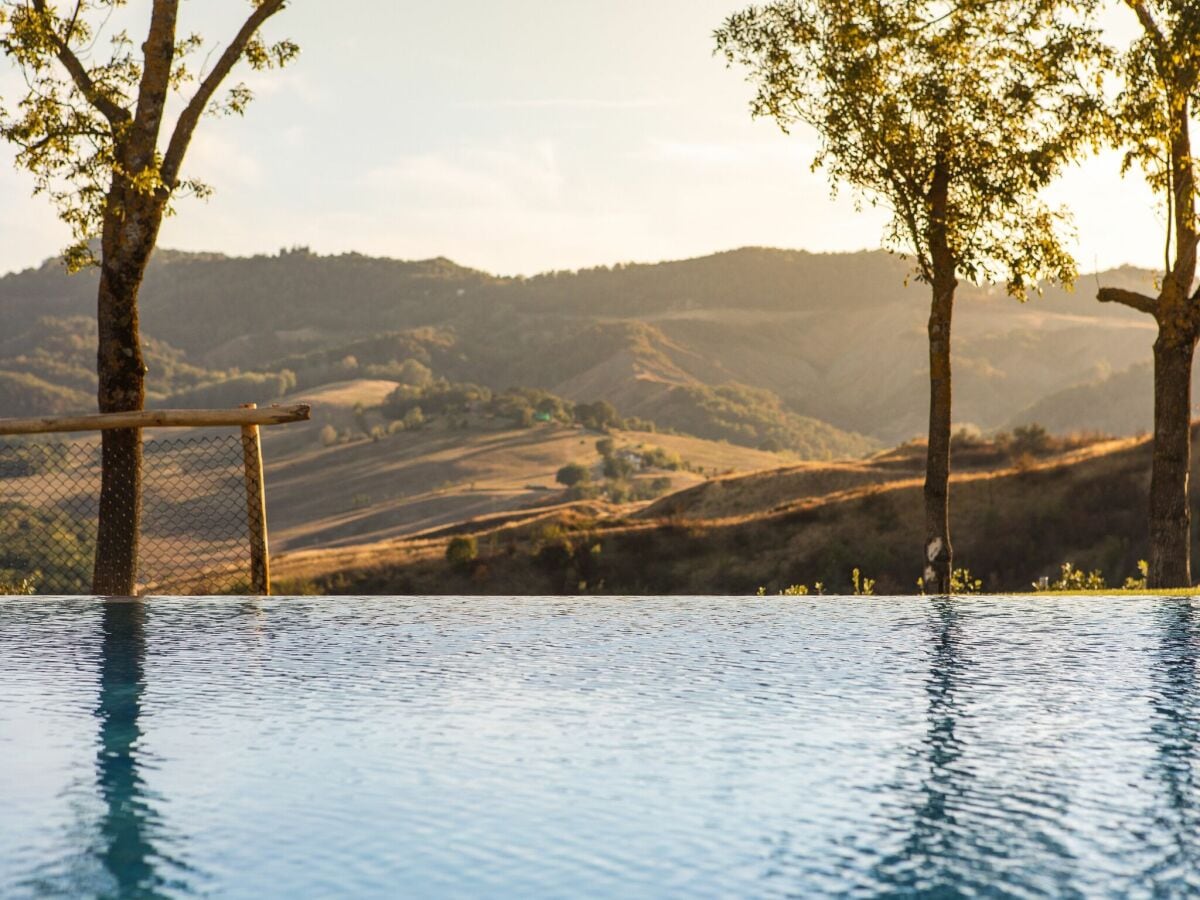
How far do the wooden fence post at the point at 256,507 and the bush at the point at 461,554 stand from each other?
119ft

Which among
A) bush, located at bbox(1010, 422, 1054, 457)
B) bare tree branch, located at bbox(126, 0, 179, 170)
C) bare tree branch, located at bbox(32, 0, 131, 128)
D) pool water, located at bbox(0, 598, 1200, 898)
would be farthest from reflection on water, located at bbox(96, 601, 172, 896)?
bush, located at bbox(1010, 422, 1054, 457)

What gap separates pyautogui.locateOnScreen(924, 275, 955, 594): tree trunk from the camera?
56.4 ft

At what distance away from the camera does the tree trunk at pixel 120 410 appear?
46.4ft

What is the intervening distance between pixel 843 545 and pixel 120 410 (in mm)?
30724

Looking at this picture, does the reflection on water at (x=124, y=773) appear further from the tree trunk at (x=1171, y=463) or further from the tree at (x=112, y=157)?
the tree trunk at (x=1171, y=463)

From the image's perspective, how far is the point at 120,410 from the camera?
14.5 metres

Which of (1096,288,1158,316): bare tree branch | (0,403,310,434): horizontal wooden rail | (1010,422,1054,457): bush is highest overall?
(1096,288,1158,316): bare tree branch

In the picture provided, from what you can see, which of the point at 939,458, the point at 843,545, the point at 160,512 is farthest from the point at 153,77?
the point at 160,512

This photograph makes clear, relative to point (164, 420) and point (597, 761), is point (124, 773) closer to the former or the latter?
point (597, 761)

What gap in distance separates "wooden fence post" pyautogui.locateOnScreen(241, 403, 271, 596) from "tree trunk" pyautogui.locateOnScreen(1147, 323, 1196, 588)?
10.6 m

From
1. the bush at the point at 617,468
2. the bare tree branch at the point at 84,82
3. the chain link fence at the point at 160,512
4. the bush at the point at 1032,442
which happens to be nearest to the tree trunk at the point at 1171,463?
the bare tree branch at the point at 84,82

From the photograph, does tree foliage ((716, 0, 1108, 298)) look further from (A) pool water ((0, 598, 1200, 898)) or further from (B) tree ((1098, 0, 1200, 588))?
(A) pool water ((0, 598, 1200, 898))

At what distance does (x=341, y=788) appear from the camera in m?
5.69

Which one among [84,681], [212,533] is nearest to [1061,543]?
[84,681]
